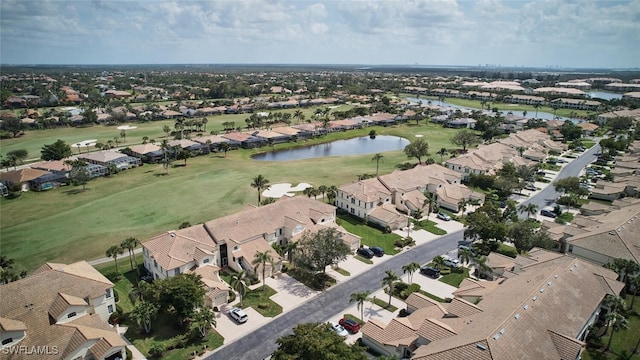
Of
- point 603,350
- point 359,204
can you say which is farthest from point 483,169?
point 603,350

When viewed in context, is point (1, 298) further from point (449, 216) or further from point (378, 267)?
point (449, 216)

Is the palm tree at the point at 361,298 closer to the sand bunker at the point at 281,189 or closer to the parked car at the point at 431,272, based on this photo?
the parked car at the point at 431,272

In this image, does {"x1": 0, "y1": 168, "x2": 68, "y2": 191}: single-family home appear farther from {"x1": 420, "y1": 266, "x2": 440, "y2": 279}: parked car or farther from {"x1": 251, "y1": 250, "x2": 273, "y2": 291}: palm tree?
{"x1": 420, "y1": 266, "x2": 440, "y2": 279}: parked car

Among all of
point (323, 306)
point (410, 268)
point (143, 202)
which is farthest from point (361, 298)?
point (143, 202)

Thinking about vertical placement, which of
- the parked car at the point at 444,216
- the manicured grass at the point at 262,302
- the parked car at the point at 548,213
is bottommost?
the manicured grass at the point at 262,302

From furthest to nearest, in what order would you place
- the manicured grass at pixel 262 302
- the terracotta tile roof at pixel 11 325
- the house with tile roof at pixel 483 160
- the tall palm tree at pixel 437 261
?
the house with tile roof at pixel 483 160
the tall palm tree at pixel 437 261
the manicured grass at pixel 262 302
the terracotta tile roof at pixel 11 325

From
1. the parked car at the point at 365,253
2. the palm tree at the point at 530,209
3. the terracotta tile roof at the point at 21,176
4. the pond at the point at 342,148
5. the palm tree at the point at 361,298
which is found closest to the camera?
the palm tree at the point at 361,298

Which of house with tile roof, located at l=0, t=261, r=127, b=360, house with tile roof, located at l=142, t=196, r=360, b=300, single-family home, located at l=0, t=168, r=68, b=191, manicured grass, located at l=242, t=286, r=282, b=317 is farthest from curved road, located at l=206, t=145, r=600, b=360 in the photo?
single-family home, located at l=0, t=168, r=68, b=191

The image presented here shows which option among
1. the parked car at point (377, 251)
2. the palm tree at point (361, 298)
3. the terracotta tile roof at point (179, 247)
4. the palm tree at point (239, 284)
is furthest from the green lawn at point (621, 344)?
the terracotta tile roof at point (179, 247)

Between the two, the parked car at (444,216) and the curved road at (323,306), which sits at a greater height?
the parked car at (444,216)
